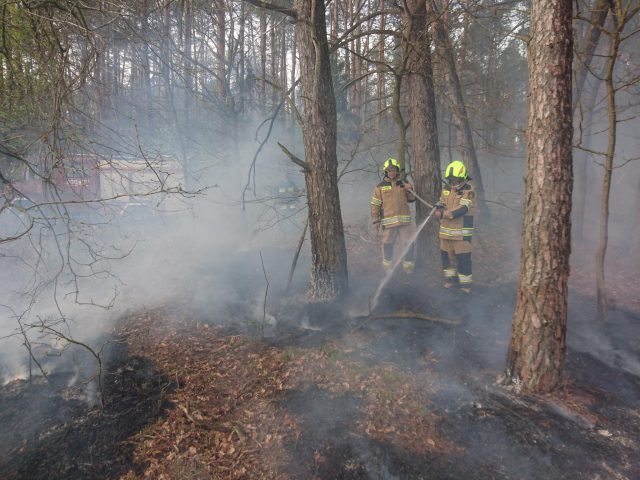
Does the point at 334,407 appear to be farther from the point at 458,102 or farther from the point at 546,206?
the point at 458,102

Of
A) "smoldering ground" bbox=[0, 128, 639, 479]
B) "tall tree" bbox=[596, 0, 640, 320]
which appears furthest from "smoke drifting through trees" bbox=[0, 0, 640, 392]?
"tall tree" bbox=[596, 0, 640, 320]

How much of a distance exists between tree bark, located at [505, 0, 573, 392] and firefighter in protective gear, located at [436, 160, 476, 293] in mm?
3001

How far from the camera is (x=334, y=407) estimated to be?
4141 mm

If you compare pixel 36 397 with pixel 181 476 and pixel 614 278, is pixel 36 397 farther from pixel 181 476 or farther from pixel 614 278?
pixel 614 278

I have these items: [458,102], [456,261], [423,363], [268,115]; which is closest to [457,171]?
[456,261]

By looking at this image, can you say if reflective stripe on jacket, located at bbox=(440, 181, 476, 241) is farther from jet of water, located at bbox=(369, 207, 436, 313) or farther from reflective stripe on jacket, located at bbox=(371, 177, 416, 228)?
reflective stripe on jacket, located at bbox=(371, 177, 416, 228)

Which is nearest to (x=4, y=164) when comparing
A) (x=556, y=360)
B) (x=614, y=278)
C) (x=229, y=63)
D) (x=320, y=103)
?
(x=229, y=63)

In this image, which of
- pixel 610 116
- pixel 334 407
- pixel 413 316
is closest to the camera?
pixel 334 407

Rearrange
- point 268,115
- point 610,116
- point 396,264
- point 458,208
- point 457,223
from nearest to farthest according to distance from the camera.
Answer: point 610,116, point 458,208, point 457,223, point 396,264, point 268,115

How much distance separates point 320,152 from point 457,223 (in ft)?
9.85

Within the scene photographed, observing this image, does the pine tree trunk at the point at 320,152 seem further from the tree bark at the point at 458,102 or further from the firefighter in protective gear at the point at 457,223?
the tree bark at the point at 458,102

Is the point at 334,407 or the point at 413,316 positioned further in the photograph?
the point at 413,316

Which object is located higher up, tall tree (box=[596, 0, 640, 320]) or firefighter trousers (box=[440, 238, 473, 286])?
tall tree (box=[596, 0, 640, 320])

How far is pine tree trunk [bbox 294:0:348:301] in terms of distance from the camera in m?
6.09
